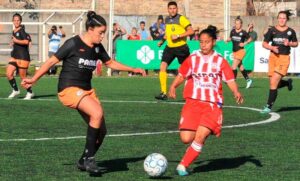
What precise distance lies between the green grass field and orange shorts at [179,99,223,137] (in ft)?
1.73

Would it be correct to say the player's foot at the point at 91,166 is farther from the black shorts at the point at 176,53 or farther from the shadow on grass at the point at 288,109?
the black shorts at the point at 176,53

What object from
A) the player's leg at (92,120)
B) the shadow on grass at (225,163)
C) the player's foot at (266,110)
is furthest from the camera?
the player's foot at (266,110)

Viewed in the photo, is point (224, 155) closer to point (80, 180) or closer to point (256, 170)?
point (256, 170)

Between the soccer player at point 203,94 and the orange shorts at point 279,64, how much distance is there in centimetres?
804

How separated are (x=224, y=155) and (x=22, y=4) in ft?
121

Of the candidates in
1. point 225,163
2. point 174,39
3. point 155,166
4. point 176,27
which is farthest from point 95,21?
point 176,27

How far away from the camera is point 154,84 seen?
3028 cm

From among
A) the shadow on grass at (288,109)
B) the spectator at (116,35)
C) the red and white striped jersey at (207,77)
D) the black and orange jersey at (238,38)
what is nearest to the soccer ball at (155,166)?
the red and white striped jersey at (207,77)

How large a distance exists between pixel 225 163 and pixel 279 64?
7.89 meters

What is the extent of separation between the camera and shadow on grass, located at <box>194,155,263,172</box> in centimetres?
1102

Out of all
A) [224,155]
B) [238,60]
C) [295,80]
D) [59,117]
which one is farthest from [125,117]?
[295,80]

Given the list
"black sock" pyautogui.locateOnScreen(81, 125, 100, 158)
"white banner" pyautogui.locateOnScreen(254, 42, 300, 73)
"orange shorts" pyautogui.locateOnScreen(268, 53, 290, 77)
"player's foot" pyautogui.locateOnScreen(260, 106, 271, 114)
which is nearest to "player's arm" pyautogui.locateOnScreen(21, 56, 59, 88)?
"black sock" pyautogui.locateOnScreen(81, 125, 100, 158)

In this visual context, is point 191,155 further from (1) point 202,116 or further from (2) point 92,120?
(2) point 92,120

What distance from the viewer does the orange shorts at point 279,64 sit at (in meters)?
19.0
